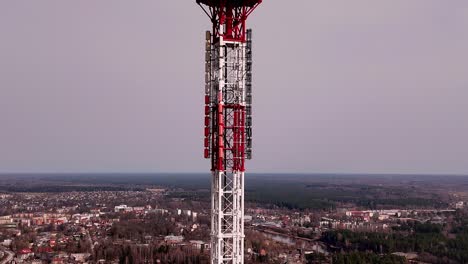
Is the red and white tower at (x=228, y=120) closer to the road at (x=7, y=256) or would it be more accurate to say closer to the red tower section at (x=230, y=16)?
the red tower section at (x=230, y=16)

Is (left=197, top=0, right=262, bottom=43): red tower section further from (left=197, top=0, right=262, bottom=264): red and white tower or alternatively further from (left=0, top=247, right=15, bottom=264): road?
(left=0, top=247, right=15, bottom=264): road

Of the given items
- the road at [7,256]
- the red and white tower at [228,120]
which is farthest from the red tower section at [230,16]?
the road at [7,256]

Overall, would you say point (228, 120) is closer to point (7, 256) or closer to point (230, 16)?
point (230, 16)

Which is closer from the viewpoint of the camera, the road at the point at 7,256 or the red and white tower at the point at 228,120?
the red and white tower at the point at 228,120

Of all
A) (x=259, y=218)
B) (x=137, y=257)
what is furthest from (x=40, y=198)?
(x=137, y=257)

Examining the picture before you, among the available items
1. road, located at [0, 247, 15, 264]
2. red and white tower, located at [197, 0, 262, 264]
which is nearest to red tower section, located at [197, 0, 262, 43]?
red and white tower, located at [197, 0, 262, 264]

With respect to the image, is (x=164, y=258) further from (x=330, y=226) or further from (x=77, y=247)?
(x=330, y=226)

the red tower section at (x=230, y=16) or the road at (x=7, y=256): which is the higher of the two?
the red tower section at (x=230, y=16)

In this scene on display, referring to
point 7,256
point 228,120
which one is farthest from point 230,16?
point 7,256
